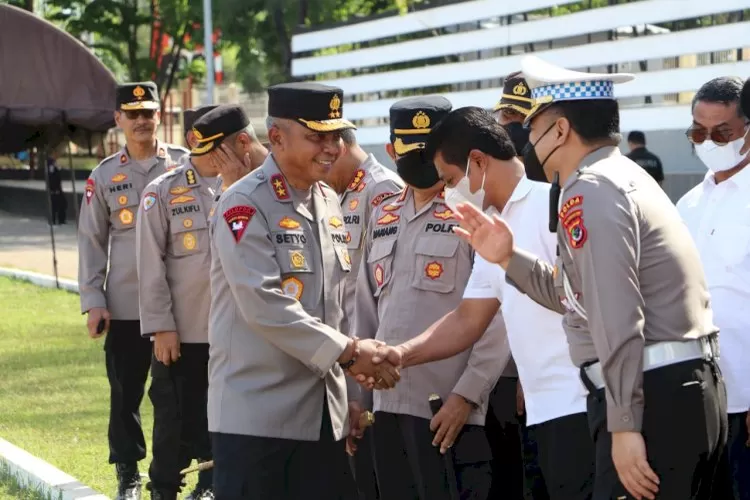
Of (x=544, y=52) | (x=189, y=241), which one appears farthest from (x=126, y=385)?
(x=544, y=52)

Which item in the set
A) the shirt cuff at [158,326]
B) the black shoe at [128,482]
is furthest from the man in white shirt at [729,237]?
the black shoe at [128,482]

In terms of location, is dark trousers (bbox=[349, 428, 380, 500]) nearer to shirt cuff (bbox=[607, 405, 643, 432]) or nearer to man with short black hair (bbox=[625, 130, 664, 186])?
shirt cuff (bbox=[607, 405, 643, 432])

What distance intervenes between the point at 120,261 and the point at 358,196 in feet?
6.30

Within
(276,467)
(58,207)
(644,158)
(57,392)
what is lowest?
(58,207)

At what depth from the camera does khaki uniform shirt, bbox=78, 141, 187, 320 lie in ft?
24.0

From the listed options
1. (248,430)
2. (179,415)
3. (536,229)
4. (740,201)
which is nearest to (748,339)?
(740,201)

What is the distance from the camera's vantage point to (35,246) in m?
24.9

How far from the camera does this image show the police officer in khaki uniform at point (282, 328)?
14.4 feet

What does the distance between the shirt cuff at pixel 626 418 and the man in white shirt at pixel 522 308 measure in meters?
0.78

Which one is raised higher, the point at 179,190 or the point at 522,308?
the point at 179,190

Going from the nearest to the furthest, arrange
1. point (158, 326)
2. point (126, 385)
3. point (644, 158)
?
point (158, 326), point (126, 385), point (644, 158)

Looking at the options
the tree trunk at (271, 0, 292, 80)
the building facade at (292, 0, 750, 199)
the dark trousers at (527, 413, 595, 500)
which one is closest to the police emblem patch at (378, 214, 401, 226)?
the dark trousers at (527, 413, 595, 500)

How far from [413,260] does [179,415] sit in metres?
2.20

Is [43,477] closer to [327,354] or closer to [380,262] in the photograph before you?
[380,262]
